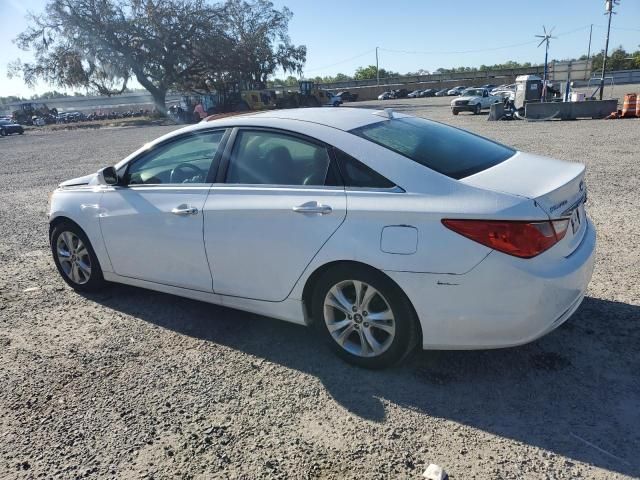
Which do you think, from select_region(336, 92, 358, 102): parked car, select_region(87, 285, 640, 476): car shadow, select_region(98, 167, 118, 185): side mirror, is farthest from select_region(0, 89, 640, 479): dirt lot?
select_region(336, 92, 358, 102): parked car

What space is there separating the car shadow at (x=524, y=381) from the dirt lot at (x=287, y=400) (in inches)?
0.4

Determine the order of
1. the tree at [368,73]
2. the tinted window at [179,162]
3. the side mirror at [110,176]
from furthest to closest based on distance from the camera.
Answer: the tree at [368,73] → the side mirror at [110,176] → the tinted window at [179,162]

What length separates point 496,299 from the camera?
106 inches

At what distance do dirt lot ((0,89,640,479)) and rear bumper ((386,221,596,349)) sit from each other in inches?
15.1

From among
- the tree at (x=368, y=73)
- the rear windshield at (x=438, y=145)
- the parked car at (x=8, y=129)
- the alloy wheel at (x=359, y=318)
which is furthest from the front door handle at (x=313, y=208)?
the tree at (x=368, y=73)

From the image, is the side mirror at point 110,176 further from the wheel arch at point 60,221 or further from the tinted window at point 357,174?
the tinted window at point 357,174

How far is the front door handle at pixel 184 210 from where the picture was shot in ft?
12.0

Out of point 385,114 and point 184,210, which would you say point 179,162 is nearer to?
point 184,210

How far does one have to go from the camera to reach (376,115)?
382cm

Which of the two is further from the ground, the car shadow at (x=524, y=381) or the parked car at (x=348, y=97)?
the car shadow at (x=524, y=381)

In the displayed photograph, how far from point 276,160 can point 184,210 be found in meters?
0.79

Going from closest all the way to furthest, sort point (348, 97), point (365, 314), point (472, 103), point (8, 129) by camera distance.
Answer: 1. point (365, 314)
2. point (472, 103)
3. point (8, 129)
4. point (348, 97)

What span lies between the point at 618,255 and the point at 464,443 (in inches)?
129

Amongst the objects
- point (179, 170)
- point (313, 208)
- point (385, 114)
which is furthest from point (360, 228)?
point (179, 170)
